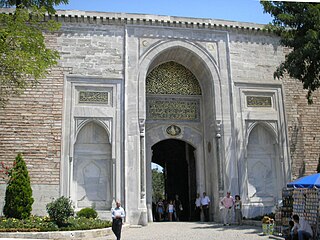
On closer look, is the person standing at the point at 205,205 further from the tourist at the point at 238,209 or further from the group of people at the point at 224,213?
the tourist at the point at 238,209

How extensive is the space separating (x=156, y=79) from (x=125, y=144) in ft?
10.6

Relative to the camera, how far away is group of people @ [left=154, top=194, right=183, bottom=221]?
1412 cm

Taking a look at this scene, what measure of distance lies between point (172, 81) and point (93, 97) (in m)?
3.31

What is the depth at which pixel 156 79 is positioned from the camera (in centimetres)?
1393

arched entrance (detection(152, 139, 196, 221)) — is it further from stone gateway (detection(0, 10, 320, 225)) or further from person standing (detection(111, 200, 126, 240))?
person standing (detection(111, 200, 126, 240))

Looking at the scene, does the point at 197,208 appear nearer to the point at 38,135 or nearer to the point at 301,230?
the point at 38,135

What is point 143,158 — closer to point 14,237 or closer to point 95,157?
point 95,157

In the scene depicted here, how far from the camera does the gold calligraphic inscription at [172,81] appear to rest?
45.2ft

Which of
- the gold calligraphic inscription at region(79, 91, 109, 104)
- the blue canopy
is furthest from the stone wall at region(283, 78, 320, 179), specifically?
the gold calligraphic inscription at region(79, 91, 109, 104)

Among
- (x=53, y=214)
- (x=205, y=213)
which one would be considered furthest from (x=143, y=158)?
(x=53, y=214)

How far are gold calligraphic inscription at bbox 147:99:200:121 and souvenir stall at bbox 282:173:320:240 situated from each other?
6361 millimetres

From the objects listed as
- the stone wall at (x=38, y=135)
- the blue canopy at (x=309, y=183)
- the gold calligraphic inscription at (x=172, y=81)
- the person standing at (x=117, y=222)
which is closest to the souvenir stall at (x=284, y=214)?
the blue canopy at (x=309, y=183)

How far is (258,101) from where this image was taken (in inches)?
528

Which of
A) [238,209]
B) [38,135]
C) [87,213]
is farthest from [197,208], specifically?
[38,135]
